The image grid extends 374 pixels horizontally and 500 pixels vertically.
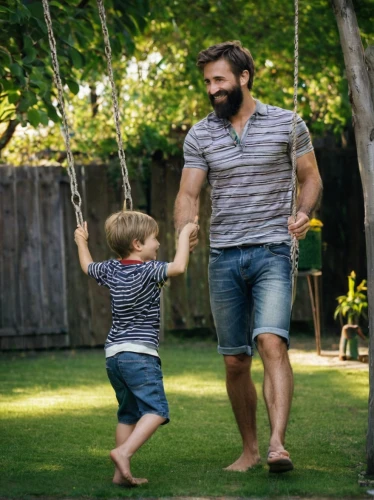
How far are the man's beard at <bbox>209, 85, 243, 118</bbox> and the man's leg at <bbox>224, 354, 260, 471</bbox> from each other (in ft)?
4.05

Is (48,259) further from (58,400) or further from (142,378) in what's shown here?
(142,378)

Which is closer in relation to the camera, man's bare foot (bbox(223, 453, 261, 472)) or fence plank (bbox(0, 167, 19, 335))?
man's bare foot (bbox(223, 453, 261, 472))

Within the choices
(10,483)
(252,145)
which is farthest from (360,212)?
(10,483)

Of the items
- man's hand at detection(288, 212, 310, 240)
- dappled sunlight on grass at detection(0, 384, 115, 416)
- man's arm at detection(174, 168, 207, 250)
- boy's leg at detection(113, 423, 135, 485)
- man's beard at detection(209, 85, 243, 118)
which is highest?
man's beard at detection(209, 85, 243, 118)

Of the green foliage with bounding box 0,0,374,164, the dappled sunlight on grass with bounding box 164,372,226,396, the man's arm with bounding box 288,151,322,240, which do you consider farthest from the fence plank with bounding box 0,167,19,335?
the man's arm with bounding box 288,151,322,240

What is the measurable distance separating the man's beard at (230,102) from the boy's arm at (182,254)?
2.10 feet

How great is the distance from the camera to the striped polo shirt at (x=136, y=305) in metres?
4.67

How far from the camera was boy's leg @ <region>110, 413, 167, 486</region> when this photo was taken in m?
4.53

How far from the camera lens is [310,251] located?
10570 millimetres

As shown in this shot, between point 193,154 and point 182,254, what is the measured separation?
795 mm

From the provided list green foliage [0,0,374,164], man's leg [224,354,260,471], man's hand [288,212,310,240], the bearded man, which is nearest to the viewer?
man's hand [288,212,310,240]

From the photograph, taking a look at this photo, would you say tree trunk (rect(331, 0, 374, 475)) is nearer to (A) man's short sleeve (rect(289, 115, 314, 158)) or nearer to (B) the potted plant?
(A) man's short sleeve (rect(289, 115, 314, 158))

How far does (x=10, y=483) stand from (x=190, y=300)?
771cm

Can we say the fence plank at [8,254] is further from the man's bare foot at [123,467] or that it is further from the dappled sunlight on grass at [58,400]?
the man's bare foot at [123,467]
